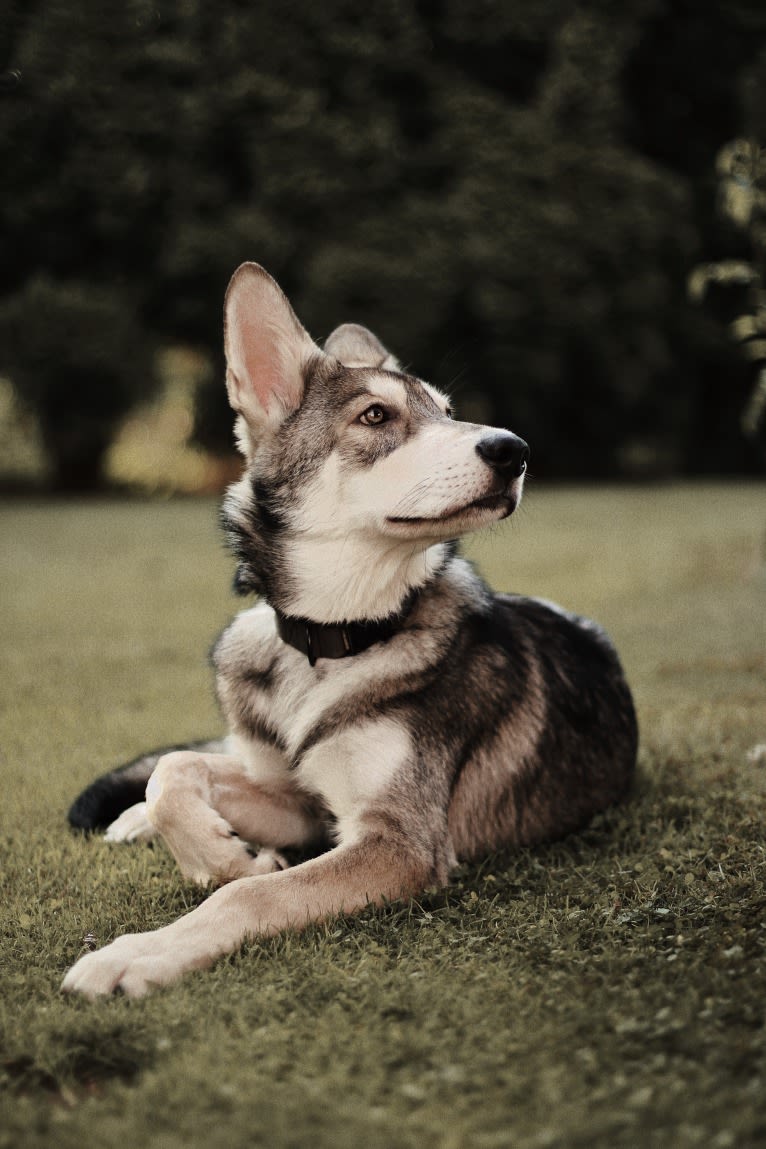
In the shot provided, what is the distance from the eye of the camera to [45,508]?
782 inches

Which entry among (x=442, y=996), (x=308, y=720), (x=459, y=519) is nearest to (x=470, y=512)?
(x=459, y=519)

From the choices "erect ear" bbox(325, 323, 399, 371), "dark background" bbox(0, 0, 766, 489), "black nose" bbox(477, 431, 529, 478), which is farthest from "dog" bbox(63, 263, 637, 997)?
"dark background" bbox(0, 0, 766, 489)

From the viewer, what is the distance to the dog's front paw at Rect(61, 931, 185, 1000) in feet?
8.89

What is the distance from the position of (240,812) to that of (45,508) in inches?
676

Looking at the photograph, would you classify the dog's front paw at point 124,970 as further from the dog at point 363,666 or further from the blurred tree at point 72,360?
the blurred tree at point 72,360

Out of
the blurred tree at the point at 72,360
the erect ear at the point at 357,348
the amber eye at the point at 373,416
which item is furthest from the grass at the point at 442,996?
the blurred tree at the point at 72,360

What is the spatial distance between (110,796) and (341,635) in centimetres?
120

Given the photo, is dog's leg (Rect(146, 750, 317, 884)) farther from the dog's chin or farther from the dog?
the dog's chin

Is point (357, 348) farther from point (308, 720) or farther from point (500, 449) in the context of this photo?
point (308, 720)

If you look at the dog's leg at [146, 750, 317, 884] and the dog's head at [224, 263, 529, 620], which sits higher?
the dog's head at [224, 263, 529, 620]

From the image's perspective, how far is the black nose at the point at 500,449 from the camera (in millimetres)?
3441

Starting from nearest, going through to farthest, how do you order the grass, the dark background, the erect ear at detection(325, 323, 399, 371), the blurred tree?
the grass, the erect ear at detection(325, 323, 399, 371), the blurred tree, the dark background

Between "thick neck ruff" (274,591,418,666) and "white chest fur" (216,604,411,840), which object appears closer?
"white chest fur" (216,604,411,840)

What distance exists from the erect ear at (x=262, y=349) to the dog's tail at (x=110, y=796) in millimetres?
1333
